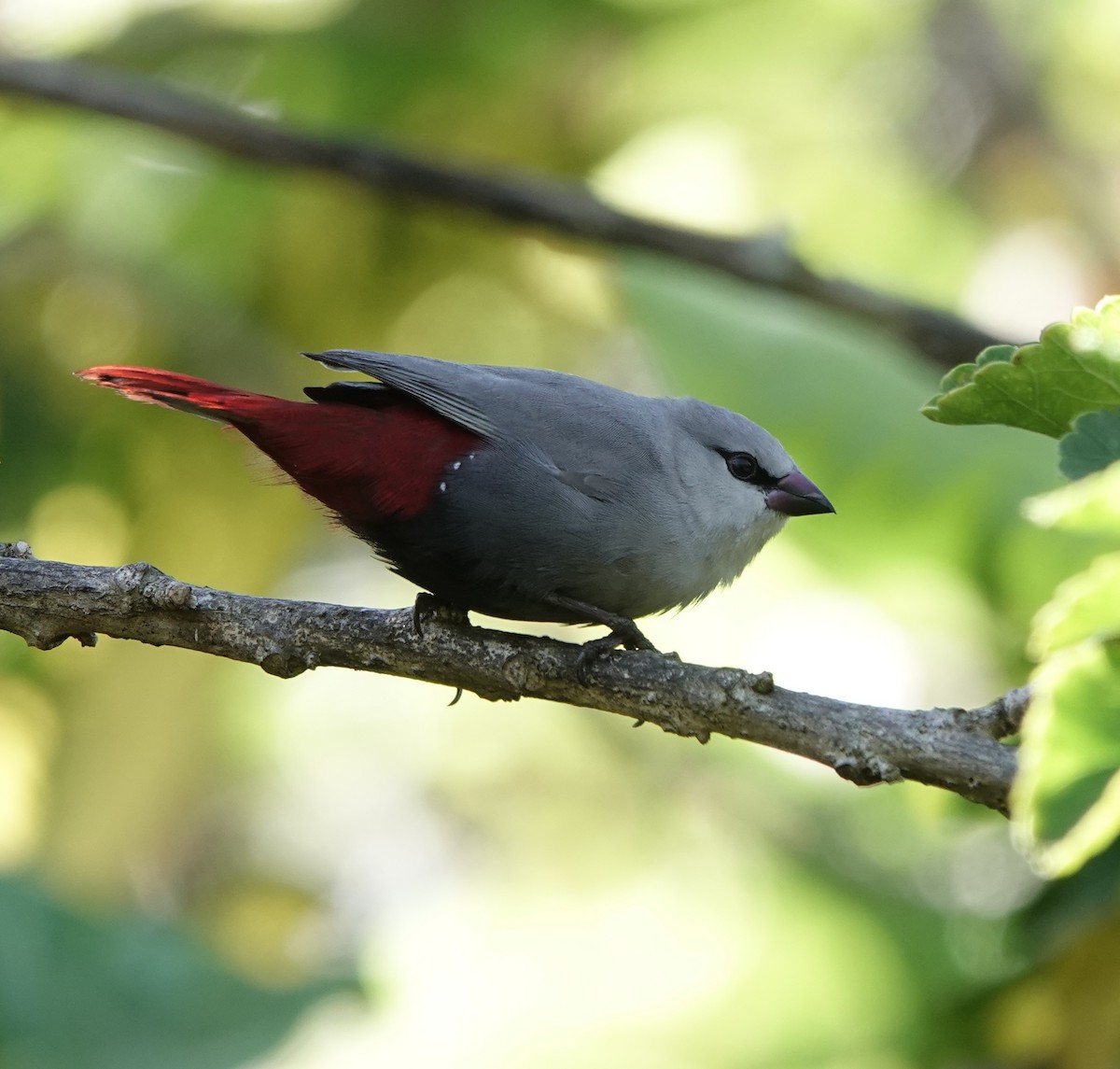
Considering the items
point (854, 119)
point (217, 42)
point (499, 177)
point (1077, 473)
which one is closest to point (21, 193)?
point (217, 42)

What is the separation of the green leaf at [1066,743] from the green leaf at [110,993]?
2.79 m

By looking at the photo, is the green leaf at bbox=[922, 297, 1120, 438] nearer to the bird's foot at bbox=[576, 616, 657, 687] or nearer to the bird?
the bird's foot at bbox=[576, 616, 657, 687]

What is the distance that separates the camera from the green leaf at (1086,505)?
1.17 m

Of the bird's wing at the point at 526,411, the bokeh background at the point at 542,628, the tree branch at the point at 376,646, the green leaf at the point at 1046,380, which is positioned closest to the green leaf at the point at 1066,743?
the green leaf at the point at 1046,380

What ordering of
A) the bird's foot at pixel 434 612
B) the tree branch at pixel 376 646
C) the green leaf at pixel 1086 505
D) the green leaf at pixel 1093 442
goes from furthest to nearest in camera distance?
1. the bird's foot at pixel 434 612
2. the tree branch at pixel 376 646
3. the green leaf at pixel 1093 442
4. the green leaf at pixel 1086 505

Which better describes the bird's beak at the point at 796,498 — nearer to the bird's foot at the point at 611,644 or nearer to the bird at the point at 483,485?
the bird at the point at 483,485

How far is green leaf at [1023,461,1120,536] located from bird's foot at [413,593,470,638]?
1.36m

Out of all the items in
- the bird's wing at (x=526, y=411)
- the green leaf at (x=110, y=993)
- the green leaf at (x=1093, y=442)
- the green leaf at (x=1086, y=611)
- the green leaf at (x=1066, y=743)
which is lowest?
the green leaf at (x=110, y=993)

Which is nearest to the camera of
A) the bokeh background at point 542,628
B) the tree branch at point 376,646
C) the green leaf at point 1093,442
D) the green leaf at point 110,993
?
the green leaf at point 1093,442

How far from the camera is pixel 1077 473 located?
143 centimetres

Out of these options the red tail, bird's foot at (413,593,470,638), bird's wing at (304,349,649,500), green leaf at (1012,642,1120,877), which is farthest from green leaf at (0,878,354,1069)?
green leaf at (1012,642,1120,877)

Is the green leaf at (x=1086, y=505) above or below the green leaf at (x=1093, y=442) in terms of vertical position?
above

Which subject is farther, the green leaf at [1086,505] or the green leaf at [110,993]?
the green leaf at [110,993]

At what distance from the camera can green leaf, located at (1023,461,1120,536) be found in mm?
1169
